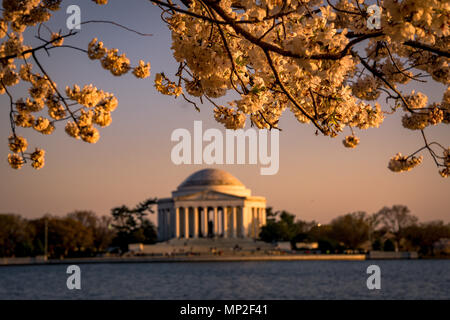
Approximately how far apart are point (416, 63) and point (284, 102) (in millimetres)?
1751

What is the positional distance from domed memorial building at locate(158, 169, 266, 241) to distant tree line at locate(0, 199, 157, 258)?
992cm

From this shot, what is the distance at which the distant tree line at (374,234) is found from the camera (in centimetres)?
11525

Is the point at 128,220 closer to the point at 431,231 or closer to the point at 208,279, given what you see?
the point at 431,231

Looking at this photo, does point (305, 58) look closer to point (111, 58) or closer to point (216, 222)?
point (111, 58)

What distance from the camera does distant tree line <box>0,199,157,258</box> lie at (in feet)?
348

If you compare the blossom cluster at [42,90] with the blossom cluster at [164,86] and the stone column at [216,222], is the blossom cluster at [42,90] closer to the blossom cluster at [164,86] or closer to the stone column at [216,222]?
the blossom cluster at [164,86]

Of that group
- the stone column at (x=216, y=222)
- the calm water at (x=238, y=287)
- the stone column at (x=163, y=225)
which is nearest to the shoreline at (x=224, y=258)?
the calm water at (x=238, y=287)

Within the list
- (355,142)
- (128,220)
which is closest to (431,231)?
(128,220)

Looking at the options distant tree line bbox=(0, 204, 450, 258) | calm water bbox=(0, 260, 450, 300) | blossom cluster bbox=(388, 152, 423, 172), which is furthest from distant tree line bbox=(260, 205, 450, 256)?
blossom cluster bbox=(388, 152, 423, 172)

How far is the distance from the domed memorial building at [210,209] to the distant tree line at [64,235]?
391 inches

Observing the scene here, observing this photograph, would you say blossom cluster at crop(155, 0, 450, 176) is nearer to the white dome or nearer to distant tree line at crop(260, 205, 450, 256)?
distant tree line at crop(260, 205, 450, 256)

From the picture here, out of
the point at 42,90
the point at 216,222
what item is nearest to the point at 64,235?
the point at 216,222

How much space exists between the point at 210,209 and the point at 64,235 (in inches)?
1643
